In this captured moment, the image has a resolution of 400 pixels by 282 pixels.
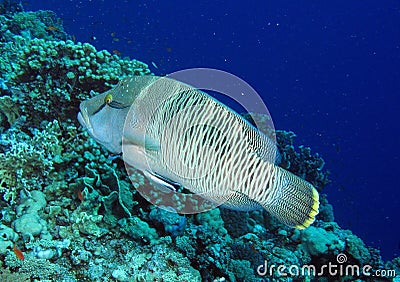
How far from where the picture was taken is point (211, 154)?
98.3 inches

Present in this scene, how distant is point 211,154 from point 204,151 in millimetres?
58

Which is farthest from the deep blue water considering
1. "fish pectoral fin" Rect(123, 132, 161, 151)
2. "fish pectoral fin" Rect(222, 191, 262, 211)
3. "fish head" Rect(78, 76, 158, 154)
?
"fish pectoral fin" Rect(123, 132, 161, 151)

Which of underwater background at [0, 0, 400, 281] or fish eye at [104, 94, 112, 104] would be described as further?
underwater background at [0, 0, 400, 281]

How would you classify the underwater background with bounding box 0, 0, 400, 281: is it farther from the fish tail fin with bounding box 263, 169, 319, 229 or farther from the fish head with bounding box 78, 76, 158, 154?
the fish tail fin with bounding box 263, 169, 319, 229

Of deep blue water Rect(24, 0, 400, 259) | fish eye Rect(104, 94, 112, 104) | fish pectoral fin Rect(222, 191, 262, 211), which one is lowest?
fish pectoral fin Rect(222, 191, 262, 211)

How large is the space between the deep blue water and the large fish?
218 feet

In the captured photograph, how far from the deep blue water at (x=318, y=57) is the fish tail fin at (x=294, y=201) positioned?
66.3 metres

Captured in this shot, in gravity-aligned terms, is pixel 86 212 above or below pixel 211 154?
below

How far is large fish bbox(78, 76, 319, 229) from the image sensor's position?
252 cm

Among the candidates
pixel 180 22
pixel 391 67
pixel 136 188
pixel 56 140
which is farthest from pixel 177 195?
pixel 391 67

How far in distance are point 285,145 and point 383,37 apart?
10449cm

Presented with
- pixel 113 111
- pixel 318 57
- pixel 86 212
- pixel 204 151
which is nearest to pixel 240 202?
pixel 204 151

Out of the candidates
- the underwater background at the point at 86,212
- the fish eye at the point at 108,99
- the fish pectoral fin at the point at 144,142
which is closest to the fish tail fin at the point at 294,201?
the fish pectoral fin at the point at 144,142

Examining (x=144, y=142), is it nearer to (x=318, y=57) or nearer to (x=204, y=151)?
(x=204, y=151)
